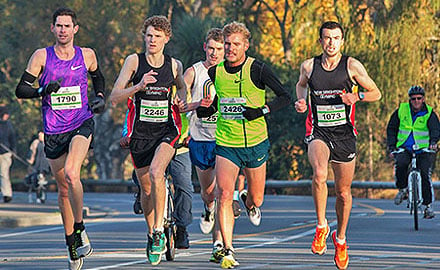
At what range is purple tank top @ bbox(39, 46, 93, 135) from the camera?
39.0ft

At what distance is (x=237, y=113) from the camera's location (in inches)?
472

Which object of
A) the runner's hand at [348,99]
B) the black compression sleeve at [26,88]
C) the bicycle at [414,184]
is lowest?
the bicycle at [414,184]

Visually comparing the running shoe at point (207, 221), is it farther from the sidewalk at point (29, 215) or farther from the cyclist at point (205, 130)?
the sidewalk at point (29, 215)

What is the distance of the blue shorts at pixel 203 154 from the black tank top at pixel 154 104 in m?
1.08

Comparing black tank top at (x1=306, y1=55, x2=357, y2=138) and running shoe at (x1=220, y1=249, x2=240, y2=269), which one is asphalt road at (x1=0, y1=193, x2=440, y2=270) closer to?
running shoe at (x1=220, y1=249, x2=240, y2=269)

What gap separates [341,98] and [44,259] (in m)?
3.84

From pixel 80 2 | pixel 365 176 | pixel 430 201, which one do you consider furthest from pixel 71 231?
pixel 80 2

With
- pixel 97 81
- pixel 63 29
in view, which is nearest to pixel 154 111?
pixel 97 81

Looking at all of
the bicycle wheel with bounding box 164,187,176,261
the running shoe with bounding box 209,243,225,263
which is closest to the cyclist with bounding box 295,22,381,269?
the running shoe with bounding box 209,243,225,263

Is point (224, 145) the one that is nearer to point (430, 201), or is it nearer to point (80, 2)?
point (430, 201)

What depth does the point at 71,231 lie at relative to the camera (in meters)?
11.8

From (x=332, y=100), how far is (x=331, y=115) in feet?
0.47

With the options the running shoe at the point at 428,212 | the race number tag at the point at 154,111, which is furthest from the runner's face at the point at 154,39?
the running shoe at the point at 428,212

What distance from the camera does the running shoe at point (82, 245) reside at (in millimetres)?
11586
